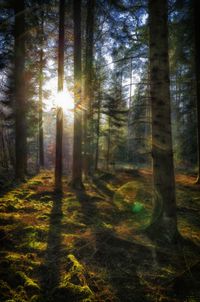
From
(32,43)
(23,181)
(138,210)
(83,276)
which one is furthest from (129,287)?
(32,43)

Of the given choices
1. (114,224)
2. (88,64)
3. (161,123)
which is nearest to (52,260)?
(114,224)

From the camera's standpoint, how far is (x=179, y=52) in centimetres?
1137

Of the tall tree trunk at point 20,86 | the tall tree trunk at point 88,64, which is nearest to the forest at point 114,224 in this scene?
the tall tree trunk at point 88,64

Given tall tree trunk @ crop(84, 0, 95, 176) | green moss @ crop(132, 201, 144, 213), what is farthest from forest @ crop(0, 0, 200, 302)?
tall tree trunk @ crop(84, 0, 95, 176)

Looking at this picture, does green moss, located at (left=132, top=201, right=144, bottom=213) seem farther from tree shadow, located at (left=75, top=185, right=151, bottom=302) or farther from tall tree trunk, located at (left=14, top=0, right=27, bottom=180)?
tall tree trunk, located at (left=14, top=0, right=27, bottom=180)

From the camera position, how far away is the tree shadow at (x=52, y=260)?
2918mm

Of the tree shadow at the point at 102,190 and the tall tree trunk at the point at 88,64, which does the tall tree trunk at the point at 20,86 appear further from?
the tree shadow at the point at 102,190

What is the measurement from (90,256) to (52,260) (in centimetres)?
59

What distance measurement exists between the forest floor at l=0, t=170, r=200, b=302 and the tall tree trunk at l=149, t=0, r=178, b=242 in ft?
1.90

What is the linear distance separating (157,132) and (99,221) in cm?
250

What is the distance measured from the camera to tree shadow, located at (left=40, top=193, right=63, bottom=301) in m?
2.92

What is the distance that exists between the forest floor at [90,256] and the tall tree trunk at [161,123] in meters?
0.58

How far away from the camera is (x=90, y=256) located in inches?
148

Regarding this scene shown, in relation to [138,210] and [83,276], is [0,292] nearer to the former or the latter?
[83,276]
